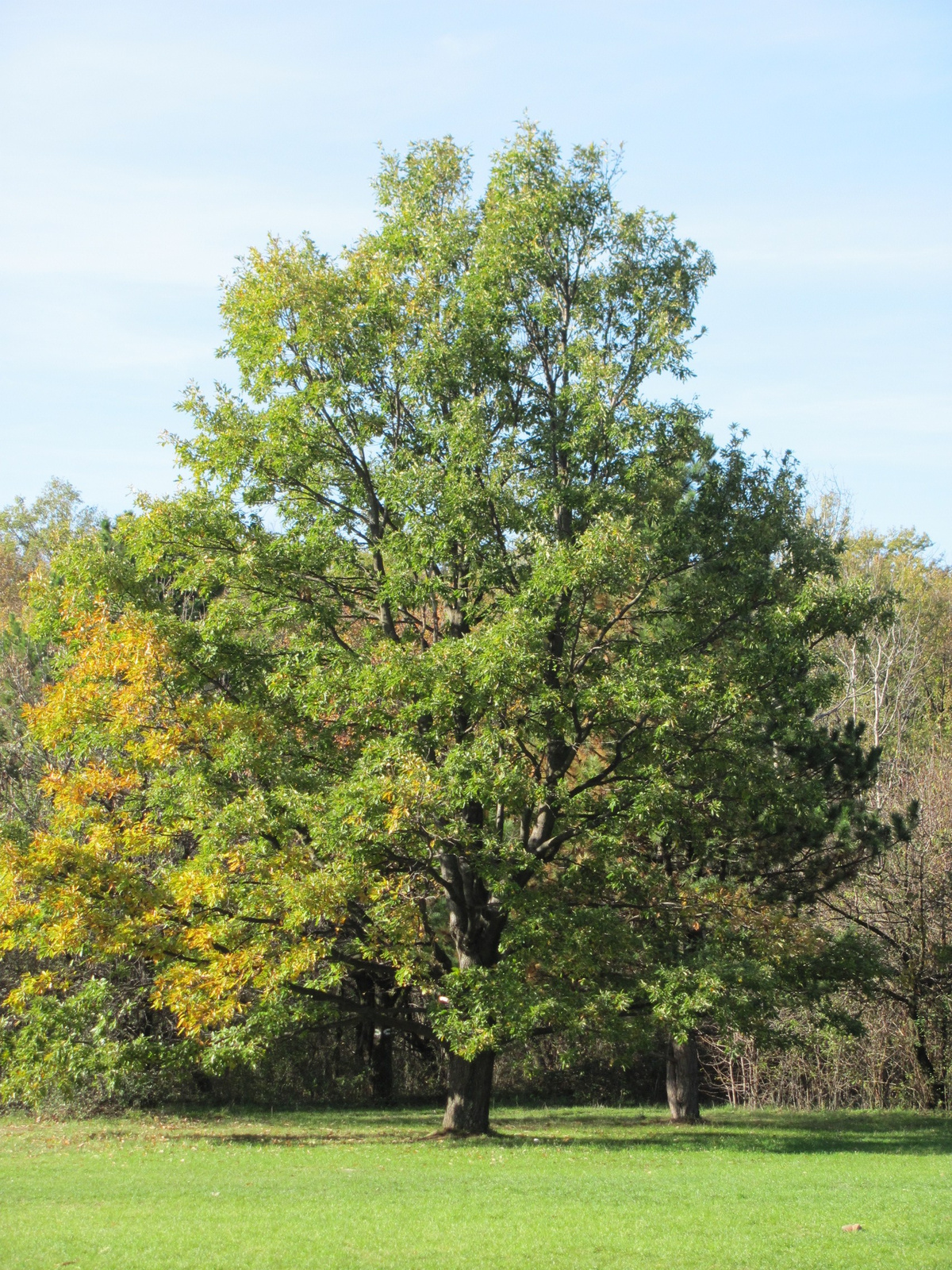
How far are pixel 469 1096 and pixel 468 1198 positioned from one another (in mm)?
5432

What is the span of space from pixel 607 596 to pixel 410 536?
3.08m

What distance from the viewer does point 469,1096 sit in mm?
15453

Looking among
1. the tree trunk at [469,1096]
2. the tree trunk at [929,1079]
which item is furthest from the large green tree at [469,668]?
the tree trunk at [929,1079]

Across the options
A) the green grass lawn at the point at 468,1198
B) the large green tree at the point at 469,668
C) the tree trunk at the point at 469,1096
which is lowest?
the green grass lawn at the point at 468,1198

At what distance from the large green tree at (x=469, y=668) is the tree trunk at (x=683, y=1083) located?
2.88 m

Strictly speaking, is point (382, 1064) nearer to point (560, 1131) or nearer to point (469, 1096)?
point (560, 1131)

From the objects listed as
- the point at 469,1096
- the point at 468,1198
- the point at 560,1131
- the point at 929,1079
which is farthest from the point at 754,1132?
the point at 468,1198

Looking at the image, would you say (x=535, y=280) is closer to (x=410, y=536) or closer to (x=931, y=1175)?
(x=410, y=536)

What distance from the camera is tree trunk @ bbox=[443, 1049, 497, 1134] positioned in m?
15.4

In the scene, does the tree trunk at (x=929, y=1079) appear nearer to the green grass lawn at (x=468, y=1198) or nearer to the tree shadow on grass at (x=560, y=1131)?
the tree shadow on grass at (x=560, y=1131)

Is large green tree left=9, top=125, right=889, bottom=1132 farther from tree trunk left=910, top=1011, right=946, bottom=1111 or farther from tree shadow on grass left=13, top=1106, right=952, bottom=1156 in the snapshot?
tree trunk left=910, top=1011, right=946, bottom=1111

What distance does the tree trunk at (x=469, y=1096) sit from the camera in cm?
1540

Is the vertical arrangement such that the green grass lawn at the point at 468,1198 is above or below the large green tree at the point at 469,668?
below

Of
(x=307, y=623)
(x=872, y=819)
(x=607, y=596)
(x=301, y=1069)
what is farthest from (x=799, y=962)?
(x=301, y=1069)
